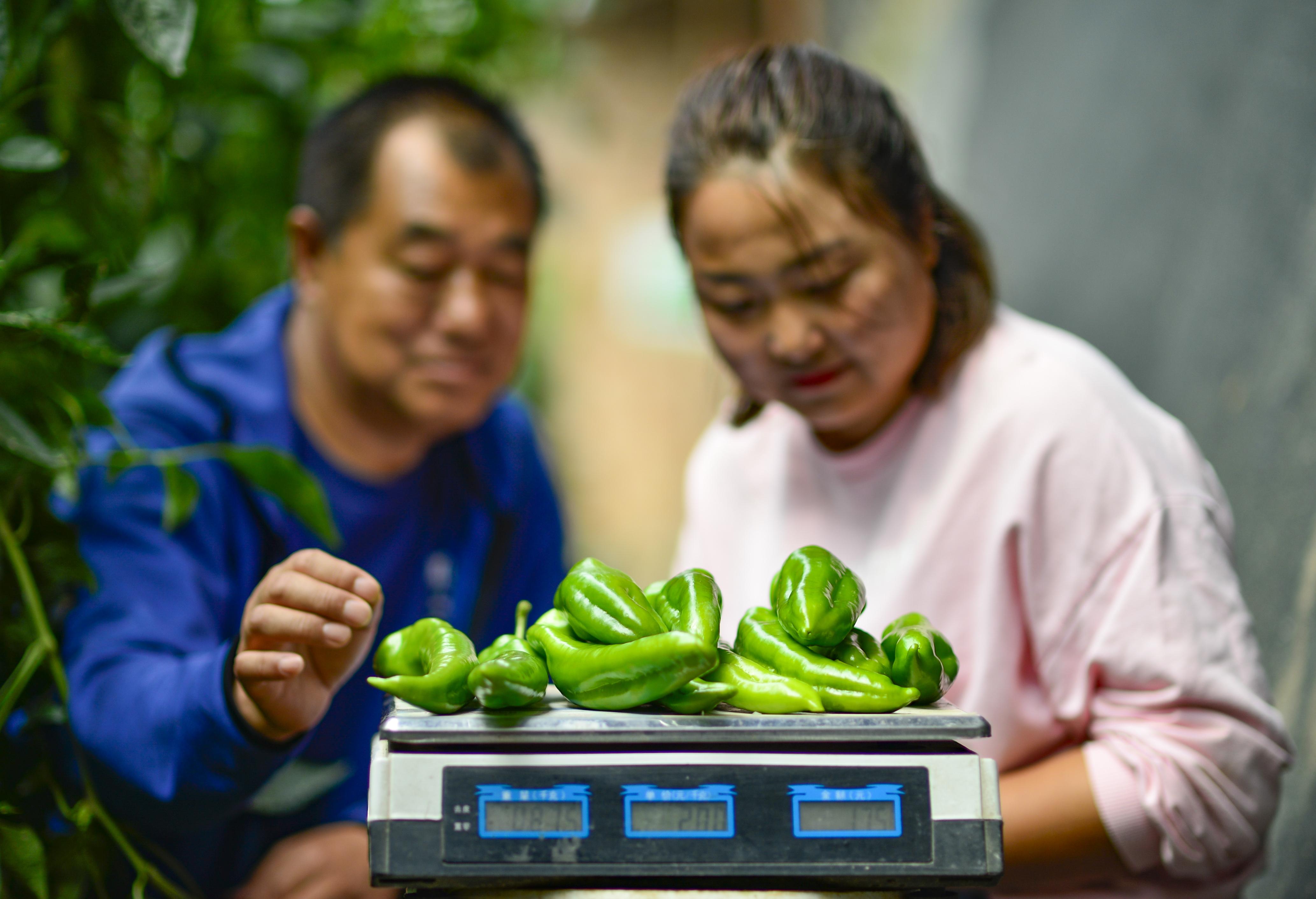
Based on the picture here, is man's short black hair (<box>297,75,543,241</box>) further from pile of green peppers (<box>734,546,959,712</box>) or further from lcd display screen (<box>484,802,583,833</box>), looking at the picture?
lcd display screen (<box>484,802,583,833</box>)

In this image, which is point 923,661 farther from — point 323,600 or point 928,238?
point 928,238

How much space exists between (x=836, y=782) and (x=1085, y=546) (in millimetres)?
465

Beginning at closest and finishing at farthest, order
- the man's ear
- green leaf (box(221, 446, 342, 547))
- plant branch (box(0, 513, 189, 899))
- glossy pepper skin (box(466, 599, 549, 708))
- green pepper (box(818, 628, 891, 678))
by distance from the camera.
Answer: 1. glossy pepper skin (box(466, 599, 549, 708))
2. green pepper (box(818, 628, 891, 678))
3. plant branch (box(0, 513, 189, 899))
4. green leaf (box(221, 446, 342, 547))
5. the man's ear

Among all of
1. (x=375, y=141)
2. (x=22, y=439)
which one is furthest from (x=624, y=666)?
(x=375, y=141)

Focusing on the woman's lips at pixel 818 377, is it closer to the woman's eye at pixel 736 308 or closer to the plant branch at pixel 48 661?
the woman's eye at pixel 736 308

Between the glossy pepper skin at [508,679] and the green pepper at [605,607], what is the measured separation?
49mm

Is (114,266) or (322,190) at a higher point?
(322,190)

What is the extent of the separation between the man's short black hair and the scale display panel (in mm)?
927

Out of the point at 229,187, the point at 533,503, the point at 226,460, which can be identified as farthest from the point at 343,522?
the point at 229,187

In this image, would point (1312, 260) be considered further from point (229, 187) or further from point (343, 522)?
point (229, 187)

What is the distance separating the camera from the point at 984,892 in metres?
1.05

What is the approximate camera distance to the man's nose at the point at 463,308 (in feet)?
4.17

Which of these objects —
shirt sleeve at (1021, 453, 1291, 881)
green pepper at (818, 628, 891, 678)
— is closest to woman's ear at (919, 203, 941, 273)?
shirt sleeve at (1021, 453, 1291, 881)

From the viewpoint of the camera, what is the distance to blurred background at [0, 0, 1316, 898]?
104cm
